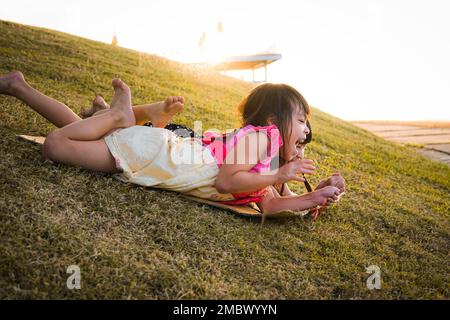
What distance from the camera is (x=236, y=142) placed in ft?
8.38

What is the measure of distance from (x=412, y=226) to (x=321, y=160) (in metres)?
2.06

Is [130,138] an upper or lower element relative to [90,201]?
upper

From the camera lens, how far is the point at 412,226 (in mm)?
3545

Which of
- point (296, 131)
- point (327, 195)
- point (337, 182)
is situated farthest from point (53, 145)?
point (337, 182)

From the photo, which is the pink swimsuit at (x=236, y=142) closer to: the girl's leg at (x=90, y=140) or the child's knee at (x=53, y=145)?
the girl's leg at (x=90, y=140)

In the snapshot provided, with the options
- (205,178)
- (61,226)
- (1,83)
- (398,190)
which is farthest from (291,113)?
(398,190)

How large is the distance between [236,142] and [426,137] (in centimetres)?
1157

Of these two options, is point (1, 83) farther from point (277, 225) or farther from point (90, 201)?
point (277, 225)

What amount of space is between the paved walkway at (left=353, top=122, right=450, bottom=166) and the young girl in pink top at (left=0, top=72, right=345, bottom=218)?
283 inches

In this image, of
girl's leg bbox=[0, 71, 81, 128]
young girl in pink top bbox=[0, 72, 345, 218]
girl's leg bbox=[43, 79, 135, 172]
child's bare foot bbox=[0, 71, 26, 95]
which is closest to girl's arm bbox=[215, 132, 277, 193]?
young girl in pink top bbox=[0, 72, 345, 218]

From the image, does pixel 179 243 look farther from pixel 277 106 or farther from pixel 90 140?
pixel 277 106

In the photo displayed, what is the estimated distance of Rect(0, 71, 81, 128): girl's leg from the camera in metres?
3.00

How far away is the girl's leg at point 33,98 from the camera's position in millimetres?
2996

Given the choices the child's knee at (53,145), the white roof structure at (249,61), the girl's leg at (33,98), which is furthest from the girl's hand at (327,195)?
the white roof structure at (249,61)
